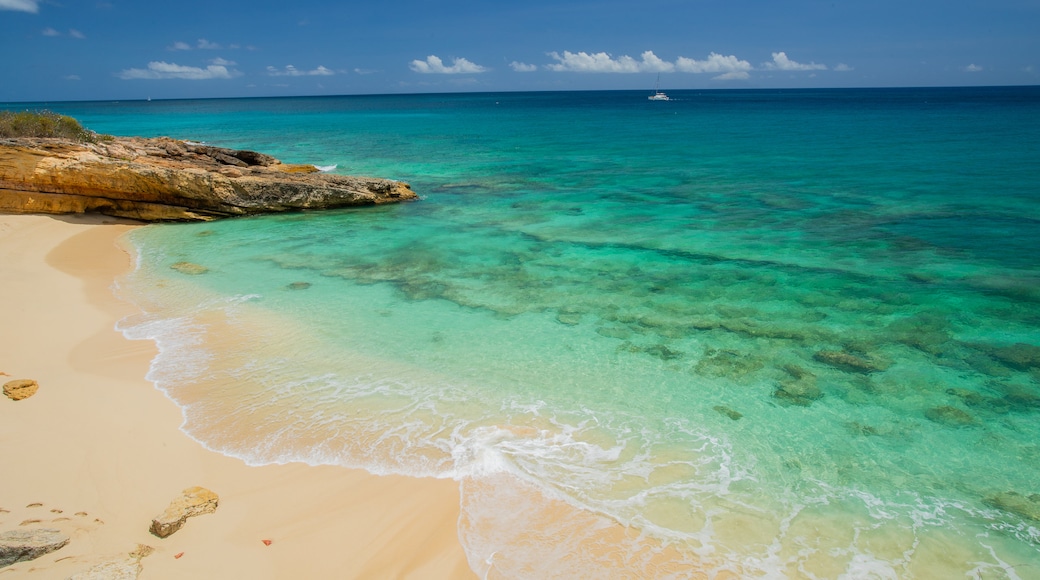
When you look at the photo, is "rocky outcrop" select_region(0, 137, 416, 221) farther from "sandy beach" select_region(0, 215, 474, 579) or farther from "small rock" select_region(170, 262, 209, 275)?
"sandy beach" select_region(0, 215, 474, 579)

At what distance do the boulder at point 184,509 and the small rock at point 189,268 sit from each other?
8981mm

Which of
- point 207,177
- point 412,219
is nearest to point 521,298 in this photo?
point 412,219

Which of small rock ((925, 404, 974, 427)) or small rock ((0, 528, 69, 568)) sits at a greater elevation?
small rock ((0, 528, 69, 568))

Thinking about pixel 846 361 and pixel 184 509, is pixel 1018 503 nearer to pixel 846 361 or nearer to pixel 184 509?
pixel 846 361

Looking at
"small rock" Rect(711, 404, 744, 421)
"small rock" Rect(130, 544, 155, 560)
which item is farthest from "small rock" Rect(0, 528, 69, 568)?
"small rock" Rect(711, 404, 744, 421)

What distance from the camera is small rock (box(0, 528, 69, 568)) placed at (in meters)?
4.81

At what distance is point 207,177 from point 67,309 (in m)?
8.77

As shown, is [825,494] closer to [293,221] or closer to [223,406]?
[223,406]

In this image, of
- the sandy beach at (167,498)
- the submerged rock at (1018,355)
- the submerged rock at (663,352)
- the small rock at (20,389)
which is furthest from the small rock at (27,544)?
the submerged rock at (1018,355)

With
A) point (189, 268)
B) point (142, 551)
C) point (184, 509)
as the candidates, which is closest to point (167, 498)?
point (184, 509)

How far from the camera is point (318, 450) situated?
687 cm

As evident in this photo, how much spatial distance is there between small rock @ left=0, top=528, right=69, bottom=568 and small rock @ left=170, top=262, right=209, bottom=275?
9.27m

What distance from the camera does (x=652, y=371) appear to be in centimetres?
879

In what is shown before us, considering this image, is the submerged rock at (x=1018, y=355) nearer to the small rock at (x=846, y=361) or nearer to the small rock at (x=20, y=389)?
the small rock at (x=846, y=361)
